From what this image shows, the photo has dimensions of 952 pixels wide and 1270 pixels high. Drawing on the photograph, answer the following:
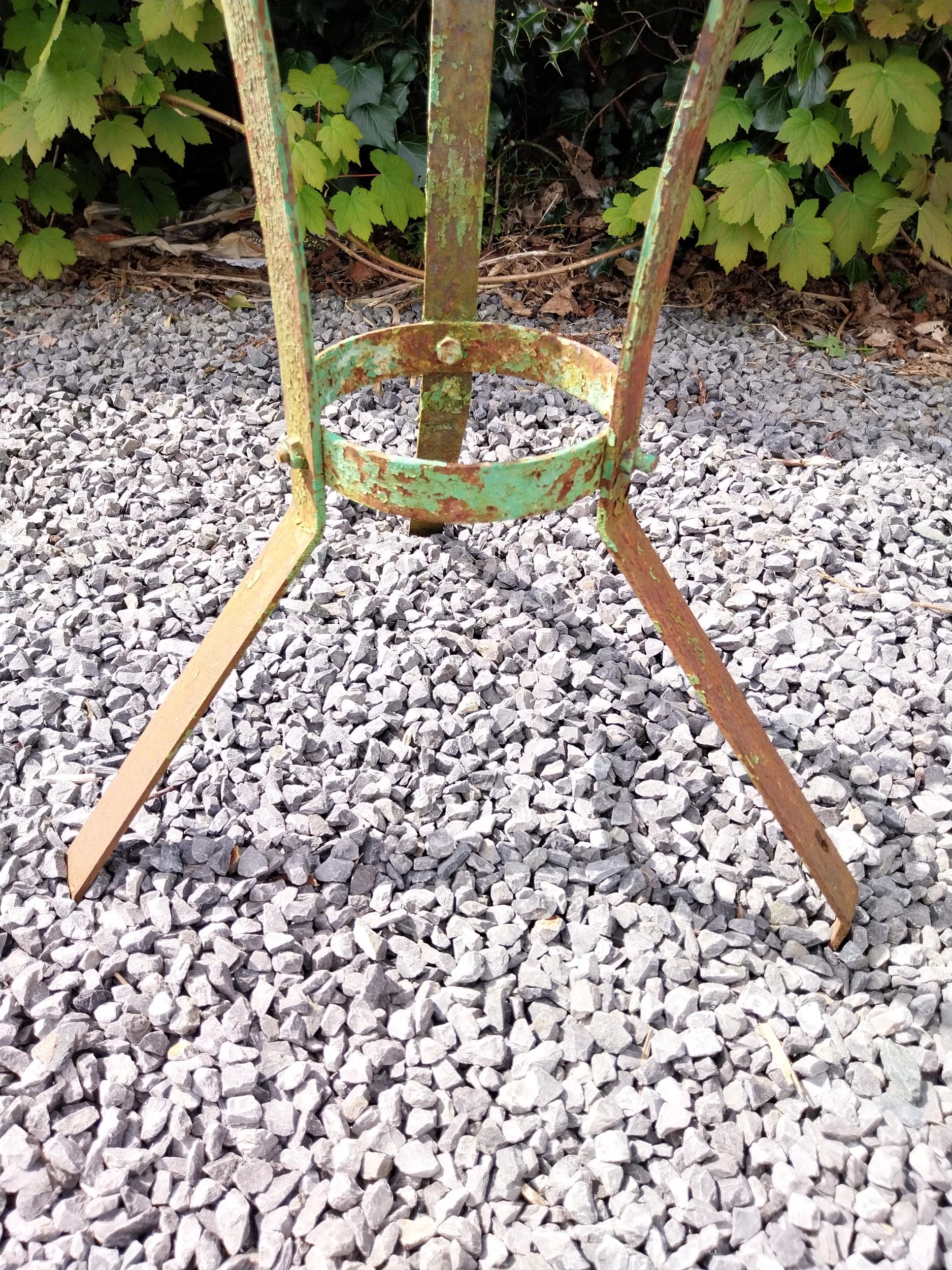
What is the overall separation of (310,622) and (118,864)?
0.60 meters

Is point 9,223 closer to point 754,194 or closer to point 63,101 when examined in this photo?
point 63,101

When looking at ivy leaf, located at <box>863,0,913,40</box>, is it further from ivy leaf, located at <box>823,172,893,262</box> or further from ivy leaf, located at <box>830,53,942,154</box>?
ivy leaf, located at <box>823,172,893,262</box>

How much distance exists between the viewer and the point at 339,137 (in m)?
2.57

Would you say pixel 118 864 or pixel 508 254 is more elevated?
pixel 508 254

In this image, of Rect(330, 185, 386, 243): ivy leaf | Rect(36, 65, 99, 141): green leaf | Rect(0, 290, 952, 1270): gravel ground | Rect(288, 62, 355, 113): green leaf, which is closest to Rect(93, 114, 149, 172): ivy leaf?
Rect(36, 65, 99, 141): green leaf

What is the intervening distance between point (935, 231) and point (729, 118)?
24.9 inches

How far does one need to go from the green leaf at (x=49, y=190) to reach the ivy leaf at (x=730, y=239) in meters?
1.82

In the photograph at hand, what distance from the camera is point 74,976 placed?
129 cm

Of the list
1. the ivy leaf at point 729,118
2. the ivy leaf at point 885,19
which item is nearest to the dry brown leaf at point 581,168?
the ivy leaf at point 729,118

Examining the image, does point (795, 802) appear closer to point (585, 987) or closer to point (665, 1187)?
point (585, 987)

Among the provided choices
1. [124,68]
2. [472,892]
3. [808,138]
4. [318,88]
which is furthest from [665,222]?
[124,68]

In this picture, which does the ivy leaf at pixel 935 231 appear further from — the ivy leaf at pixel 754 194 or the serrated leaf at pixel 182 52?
the serrated leaf at pixel 182 52

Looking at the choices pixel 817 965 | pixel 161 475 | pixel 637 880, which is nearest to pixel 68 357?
pixel 161 475

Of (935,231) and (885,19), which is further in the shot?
(935,231)
